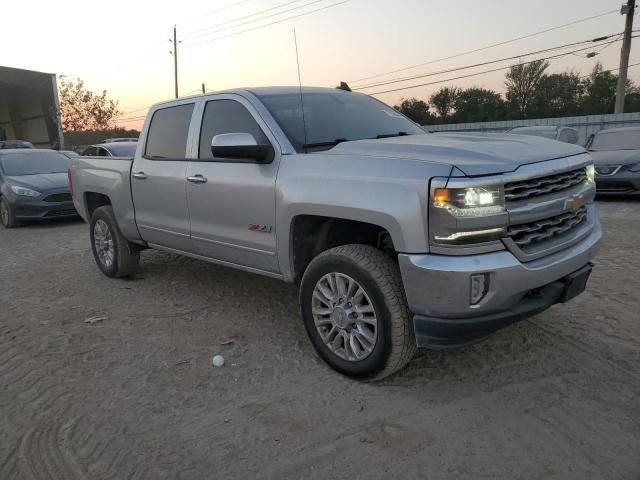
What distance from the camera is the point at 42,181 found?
10.4m

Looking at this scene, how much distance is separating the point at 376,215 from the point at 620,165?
9.23 metres

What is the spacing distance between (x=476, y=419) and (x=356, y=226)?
1.35 m

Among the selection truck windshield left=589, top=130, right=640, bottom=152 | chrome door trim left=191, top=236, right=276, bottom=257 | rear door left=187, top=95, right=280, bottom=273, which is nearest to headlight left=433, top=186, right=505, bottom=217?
rear door left=187, top=95, right=280, bottom=273

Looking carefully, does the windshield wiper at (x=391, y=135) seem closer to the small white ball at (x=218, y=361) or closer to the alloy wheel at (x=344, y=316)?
the alloy wheel at (x=344, y=316)

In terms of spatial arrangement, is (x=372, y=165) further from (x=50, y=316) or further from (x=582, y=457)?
(x=50, y=316)

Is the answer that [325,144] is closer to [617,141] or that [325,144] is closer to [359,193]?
[359,193]

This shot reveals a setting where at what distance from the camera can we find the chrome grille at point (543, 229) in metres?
2.84

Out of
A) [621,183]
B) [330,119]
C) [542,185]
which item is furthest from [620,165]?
[542,185]

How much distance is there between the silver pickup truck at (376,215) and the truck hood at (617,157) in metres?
7.68

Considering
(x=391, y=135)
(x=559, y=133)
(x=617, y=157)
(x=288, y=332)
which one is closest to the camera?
(x=391, y=135)

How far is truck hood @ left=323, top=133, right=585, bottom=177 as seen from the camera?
2777mm

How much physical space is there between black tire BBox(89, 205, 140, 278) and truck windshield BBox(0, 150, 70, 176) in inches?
243

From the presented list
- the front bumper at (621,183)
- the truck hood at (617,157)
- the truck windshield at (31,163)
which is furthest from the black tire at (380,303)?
the truck windshield at (31,163)

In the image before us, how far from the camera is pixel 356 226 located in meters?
3.42
